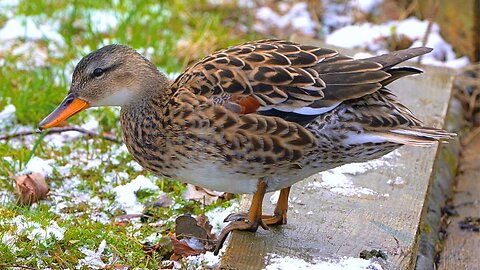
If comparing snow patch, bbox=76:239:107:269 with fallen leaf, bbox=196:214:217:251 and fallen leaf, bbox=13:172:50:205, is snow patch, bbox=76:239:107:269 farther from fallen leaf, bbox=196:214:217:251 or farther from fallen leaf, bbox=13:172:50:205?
fallen leaf, bbox=13:172:50:205

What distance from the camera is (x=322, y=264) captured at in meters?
3.88

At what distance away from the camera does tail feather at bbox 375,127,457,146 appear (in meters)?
3.88

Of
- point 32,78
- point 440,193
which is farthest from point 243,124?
point 32,78

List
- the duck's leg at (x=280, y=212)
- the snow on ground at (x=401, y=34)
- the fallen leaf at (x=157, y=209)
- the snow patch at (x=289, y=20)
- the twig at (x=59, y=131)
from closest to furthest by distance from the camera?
1. the duck's leg at (x=280, y=212)
2. the fallen leaf at (x=157, y=209)
3. the twig at (x=59, y=131)
4. the snow on ground at (x=401, y=34)
5. the snow patch at (x=289, y=20)

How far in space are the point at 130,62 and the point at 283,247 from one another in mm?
1184

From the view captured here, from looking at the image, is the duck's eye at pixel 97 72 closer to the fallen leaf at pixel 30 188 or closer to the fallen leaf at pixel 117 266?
the fallen leaf at pixel 30 188

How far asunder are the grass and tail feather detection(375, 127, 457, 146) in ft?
3.93

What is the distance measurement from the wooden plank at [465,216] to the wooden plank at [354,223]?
1.24ft

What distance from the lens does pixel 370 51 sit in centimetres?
713

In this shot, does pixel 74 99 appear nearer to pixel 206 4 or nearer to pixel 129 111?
pixel 129 111

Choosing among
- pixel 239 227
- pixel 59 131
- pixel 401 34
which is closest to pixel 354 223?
pixel 239 227

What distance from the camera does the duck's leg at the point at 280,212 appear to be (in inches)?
165

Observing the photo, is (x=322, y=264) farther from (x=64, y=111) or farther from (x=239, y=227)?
(x=64, y=111)

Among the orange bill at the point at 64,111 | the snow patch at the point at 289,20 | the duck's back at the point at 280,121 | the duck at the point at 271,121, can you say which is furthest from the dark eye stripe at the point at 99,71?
the snow patch at the point at 289,20
